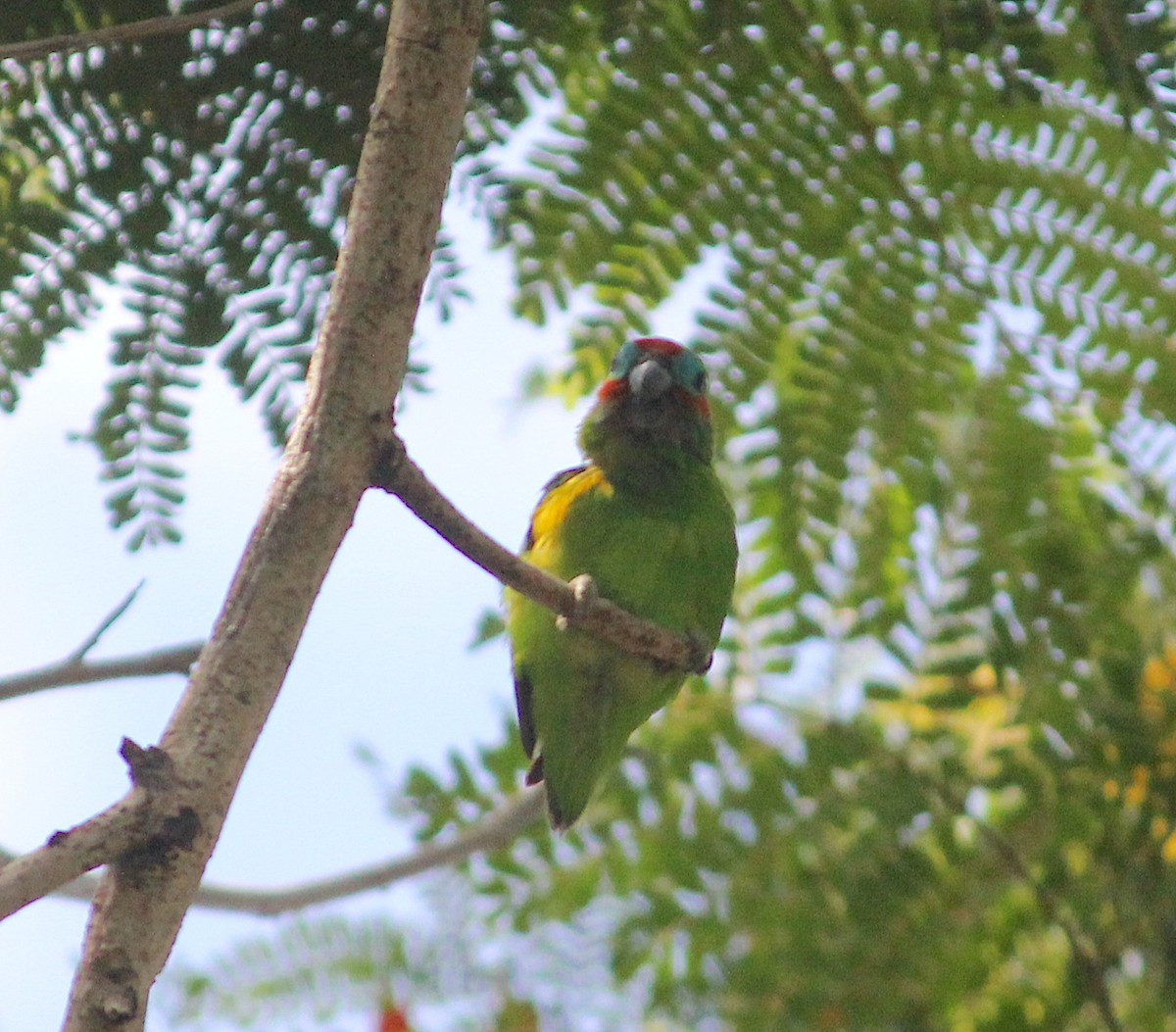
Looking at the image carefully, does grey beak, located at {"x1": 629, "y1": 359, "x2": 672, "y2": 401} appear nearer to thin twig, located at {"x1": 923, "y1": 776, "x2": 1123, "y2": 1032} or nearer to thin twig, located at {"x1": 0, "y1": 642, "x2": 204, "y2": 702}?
thin twig, located at {"x1": 923, "y1": 776, "x2": 1123, "y2": 1032}

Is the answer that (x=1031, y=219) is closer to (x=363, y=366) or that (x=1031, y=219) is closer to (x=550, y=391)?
(x=550, y=391)

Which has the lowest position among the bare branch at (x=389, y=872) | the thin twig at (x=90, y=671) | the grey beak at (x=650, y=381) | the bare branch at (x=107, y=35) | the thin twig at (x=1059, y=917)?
the thin twig at (x=1059, y=917)

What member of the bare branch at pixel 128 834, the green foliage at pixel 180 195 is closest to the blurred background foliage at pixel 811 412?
the green foliage at pixel 180 195

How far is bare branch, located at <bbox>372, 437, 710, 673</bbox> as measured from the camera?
1.31 metres

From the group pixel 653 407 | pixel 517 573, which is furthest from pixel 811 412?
pixel 517 573

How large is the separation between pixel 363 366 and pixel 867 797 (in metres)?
1.87

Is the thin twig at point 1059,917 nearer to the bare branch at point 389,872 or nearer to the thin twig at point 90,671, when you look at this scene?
the bare branch at point 389,872

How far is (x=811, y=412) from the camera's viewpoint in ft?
8.27

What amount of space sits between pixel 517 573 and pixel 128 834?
543 mm

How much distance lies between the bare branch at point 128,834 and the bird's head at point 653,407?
1620 mm

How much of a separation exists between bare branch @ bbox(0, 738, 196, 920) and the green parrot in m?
1.23

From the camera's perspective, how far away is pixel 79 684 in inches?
61.2

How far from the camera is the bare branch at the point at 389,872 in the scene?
7.93 ft

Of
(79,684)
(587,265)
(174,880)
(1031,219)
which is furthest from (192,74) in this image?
(1031,219)
